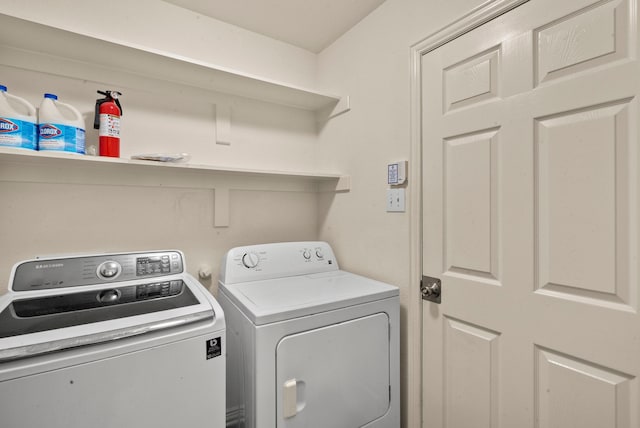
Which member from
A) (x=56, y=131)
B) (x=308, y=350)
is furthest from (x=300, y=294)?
(x=56, y=131)

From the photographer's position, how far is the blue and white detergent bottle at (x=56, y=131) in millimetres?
1260

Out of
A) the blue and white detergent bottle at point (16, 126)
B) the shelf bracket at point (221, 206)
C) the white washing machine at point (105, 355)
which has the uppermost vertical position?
the blue and white detergent bottle at point (16, 126)

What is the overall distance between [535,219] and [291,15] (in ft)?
5.68

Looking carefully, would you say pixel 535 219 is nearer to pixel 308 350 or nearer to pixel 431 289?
pixel 431 289

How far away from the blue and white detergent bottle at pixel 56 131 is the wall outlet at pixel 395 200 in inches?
59.6

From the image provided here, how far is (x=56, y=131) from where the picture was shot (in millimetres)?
1267

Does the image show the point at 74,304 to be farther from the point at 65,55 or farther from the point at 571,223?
the point at 571,223

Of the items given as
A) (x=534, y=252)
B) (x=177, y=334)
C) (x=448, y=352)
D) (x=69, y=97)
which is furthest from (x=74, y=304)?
(x=534, y=252)

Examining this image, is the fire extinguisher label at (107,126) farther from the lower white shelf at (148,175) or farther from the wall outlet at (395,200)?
the wall outlet at (395,200)

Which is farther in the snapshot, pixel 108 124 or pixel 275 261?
pixel 275 261

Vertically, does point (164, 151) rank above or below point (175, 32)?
below

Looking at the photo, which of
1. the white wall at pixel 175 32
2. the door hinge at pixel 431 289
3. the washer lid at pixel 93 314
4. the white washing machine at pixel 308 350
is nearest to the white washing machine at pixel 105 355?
the washer lid at pixel 93 314

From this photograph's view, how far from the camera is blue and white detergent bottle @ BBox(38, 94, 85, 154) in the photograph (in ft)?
4.13

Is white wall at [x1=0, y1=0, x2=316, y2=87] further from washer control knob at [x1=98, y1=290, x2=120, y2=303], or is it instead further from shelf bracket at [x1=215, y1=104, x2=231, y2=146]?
washer control knob at [x1=98, y1=290, x2=120, y2=303]
